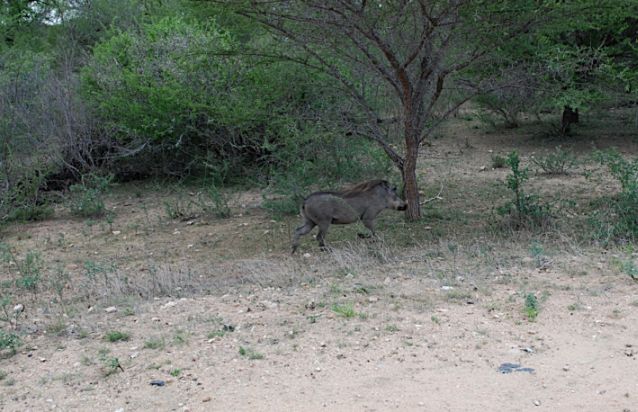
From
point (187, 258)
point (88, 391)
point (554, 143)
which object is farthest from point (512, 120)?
point (88, 391)

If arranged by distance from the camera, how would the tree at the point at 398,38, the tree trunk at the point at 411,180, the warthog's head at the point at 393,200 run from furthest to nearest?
the tree trunk at the point at 411,180, the warthog's head at the point at 393,200, the tree at the point at 398,38

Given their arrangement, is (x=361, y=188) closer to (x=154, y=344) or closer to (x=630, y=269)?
(x=630, y=269)

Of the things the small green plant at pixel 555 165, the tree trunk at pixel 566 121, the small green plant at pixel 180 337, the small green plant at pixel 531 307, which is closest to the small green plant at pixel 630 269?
the small green plant at pixel 531 307

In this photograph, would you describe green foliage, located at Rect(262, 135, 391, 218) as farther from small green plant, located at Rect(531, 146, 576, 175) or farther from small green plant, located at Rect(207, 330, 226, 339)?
small green plant, located at Rect(207, 330, 226, 339)

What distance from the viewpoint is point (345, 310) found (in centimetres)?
615

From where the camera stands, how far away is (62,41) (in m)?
22.2

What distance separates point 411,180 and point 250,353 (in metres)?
5.82

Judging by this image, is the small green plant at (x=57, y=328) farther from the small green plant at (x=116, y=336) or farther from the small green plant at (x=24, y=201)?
the small green plant at (x=24, y=201)

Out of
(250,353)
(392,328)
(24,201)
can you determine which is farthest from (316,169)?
(250,353)

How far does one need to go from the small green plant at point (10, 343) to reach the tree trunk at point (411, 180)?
20.4 feet

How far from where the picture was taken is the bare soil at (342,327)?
→ 4801mm

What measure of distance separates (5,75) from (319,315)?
1025 cm

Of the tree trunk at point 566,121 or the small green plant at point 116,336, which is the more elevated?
the tree trunk at point 566,121

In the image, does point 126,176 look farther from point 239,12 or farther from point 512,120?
→ point 512,120
